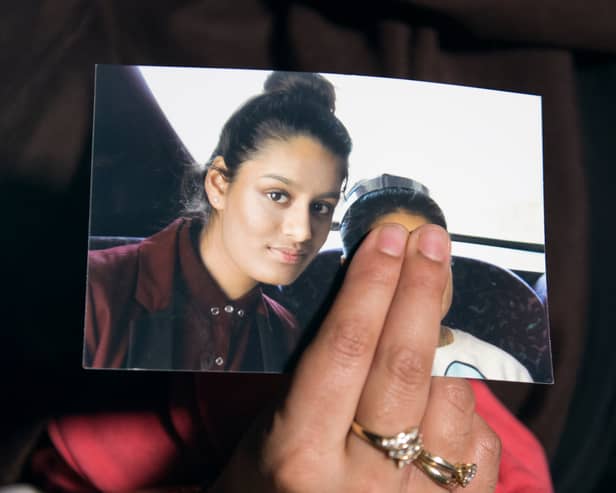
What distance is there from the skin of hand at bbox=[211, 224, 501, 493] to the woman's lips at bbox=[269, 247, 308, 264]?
38 mm

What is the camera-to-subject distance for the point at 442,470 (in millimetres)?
476

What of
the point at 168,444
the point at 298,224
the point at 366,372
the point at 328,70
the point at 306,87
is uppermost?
the point at 328,70

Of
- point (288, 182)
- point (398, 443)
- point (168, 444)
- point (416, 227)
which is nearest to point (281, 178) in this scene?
point (288, 182)

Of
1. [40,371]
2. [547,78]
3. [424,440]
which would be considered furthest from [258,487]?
[547,78]

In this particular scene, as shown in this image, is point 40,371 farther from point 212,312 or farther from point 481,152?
point 481,152

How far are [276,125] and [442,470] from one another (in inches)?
11.6

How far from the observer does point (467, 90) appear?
1.62 feet

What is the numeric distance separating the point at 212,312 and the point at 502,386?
43 centimetres

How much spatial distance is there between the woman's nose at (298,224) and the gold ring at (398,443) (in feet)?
0.47

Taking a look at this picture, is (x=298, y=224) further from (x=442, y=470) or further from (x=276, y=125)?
(x=442, y=470)

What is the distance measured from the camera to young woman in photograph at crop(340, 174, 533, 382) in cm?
46

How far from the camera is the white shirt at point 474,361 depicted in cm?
46

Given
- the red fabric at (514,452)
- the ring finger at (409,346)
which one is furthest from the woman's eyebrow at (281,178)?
the red fabric at (514,452)

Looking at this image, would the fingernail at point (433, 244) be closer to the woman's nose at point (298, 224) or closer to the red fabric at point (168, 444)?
the woman's nose at point (298, 224)
